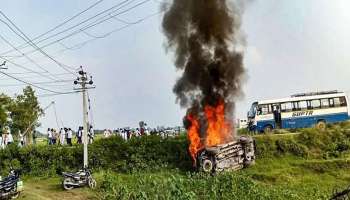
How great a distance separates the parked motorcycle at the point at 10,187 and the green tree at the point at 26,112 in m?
22.9

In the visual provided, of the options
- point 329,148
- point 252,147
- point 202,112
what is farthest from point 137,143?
point 329,148

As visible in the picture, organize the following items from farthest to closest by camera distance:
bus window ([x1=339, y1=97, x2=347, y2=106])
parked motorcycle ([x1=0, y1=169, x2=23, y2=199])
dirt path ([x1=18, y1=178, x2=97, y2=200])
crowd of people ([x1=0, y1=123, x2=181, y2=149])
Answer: bus window ([x1=339, y1=97, x2=347, y2=106]), crowd of people ([x1=0, y1=123, x2=181, y2=149]), dirt path ([x1=18, y1=178, x2=97, y2=200]), parked motorcycle ([x1=0, y1=169, x2=23, y2=199])

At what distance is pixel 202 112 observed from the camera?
1464 inches

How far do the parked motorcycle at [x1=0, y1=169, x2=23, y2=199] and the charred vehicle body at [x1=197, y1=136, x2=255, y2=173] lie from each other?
1144 centimetres

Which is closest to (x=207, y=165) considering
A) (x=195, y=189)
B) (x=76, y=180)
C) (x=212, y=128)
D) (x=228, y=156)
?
(x=228, y=156)

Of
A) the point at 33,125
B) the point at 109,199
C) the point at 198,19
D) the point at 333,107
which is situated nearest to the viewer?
the point at 109,199

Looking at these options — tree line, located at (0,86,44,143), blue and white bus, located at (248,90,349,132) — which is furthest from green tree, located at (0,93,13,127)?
blue and white bus, located at (248,90,349,132)

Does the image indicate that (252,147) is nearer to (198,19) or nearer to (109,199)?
(198,19)

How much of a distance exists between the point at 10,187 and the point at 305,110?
28.6m

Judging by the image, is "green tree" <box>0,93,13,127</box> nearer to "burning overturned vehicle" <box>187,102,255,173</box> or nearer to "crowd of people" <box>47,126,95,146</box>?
"crowd of people" <box>47,126,95,146</box>

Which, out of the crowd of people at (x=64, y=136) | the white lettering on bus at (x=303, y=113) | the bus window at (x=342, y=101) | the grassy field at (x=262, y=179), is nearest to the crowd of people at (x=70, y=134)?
the crowd of people at (x=64, y=136)

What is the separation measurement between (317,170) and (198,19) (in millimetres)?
12735

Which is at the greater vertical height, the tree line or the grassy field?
the tree line

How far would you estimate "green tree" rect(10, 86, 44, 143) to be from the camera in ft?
172
